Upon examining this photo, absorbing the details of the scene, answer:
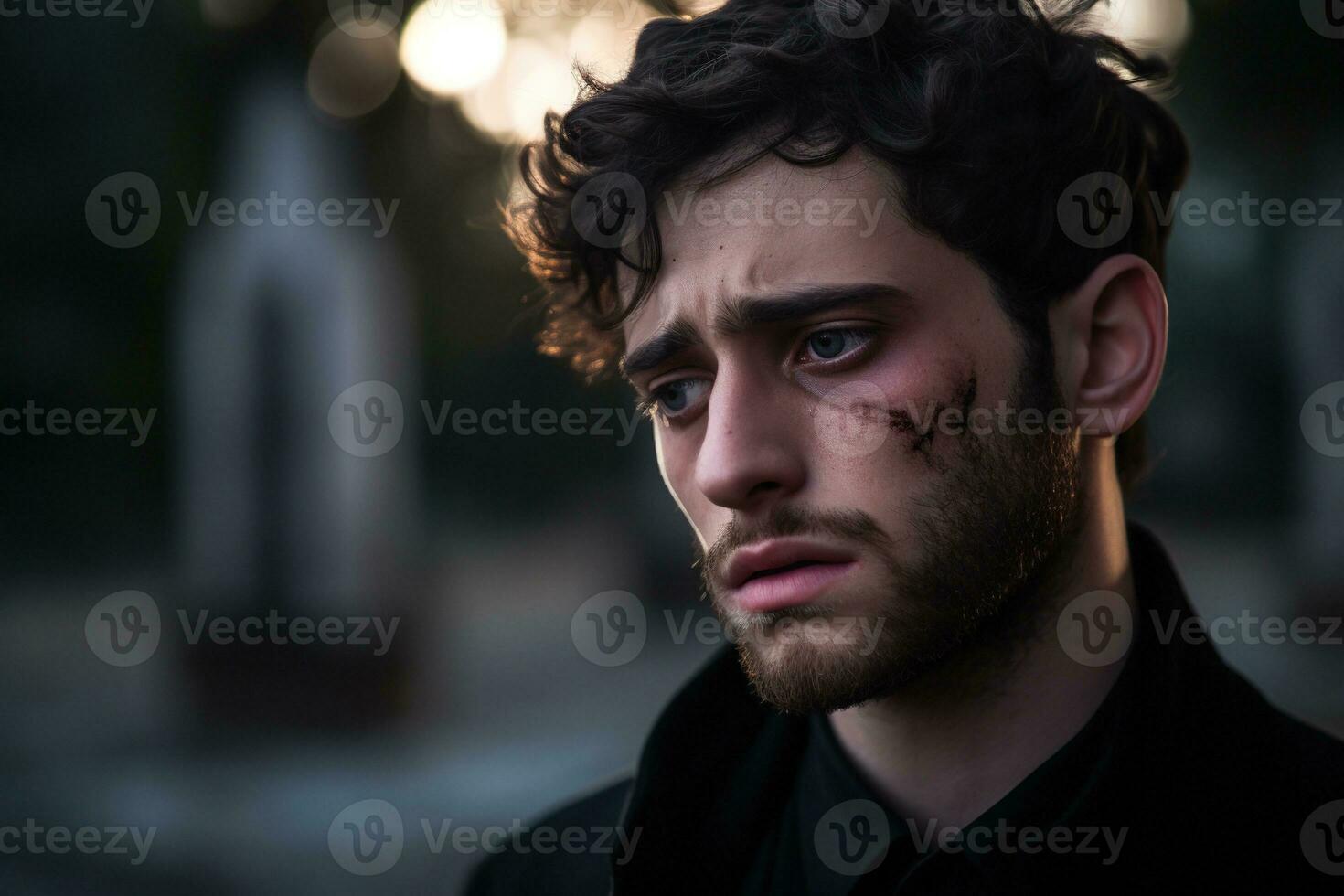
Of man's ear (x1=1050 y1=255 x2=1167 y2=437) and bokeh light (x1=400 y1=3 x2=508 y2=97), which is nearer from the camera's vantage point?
man's ear (x1=1050 y1=255 x2=1167 y2=437)

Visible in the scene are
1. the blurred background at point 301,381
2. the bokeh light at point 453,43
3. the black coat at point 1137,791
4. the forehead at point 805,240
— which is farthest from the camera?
the bokeh light at point 453,43

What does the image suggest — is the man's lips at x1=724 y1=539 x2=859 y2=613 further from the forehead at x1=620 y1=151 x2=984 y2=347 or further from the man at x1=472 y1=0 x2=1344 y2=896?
the forehead at x1=620 y1=151 x2=984 y2=347

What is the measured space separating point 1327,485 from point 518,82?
8319mm

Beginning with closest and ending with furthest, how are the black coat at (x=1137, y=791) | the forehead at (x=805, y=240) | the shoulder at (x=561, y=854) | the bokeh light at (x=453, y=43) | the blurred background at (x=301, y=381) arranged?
the black coat at (x=1137, y=791) < the forehead at (x=805, y=240) < the shoulder at (x=561, y=854) < the blurred background at (x=301, y=381) < the bokeh light at (x=453, y=43)

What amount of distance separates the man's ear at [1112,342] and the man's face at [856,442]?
0.48 ft

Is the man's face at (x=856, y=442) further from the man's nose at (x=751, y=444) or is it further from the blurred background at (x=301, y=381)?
the blurred background at (x=301, y=381)

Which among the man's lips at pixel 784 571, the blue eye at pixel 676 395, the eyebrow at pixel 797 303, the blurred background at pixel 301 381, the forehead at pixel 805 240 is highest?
the forehead at pixel 805 240

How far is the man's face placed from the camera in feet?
6.76

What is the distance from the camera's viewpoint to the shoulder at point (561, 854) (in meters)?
2.69

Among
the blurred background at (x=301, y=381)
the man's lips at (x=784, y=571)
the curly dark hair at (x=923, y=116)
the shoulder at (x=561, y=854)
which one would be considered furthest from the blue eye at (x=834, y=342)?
the blurred background at (x=301, y=381)

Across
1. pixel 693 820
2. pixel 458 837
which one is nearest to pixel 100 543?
pixel 458 837

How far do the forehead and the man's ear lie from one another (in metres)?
0.27

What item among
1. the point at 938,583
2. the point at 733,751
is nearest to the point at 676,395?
the point at 938,583

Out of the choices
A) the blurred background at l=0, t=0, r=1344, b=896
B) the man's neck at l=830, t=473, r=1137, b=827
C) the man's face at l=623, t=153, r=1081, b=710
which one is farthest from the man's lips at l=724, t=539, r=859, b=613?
the blurred background at l=0, t=0, r=1344, b=896
